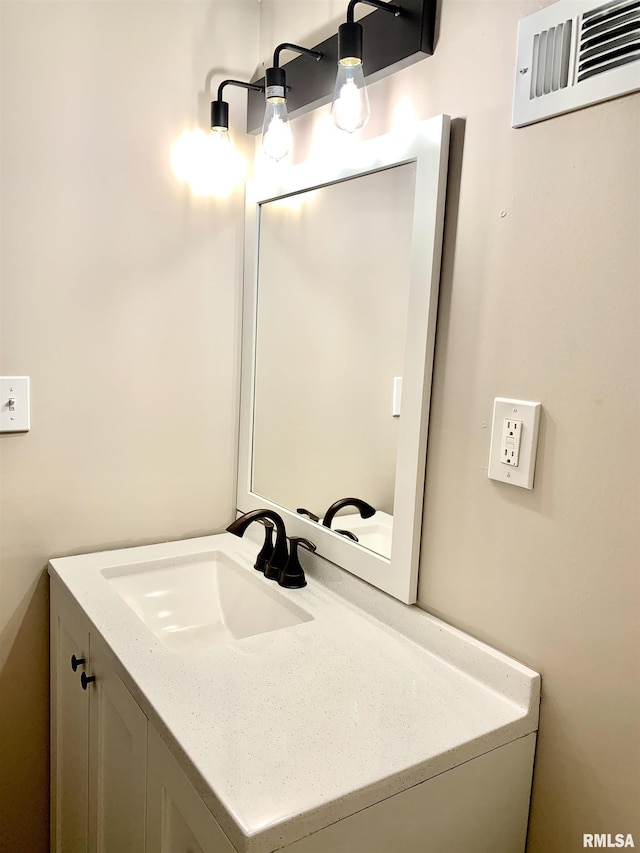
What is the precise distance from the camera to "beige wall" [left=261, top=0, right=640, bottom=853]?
2.85ft

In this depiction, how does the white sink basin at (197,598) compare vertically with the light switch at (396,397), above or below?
below

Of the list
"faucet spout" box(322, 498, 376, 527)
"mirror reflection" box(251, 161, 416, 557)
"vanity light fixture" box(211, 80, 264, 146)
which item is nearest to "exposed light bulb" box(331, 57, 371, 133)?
"mirror reflection" box(251, 161, 416, 557)

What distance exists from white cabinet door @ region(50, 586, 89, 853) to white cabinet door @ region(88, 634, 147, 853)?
0.05 m

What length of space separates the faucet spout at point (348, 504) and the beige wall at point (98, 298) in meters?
0.43

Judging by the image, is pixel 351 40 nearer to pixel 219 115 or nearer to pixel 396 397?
pixel 219 115

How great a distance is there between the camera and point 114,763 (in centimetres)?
118

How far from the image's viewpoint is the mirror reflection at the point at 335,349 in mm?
1229

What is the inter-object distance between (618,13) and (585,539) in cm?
71

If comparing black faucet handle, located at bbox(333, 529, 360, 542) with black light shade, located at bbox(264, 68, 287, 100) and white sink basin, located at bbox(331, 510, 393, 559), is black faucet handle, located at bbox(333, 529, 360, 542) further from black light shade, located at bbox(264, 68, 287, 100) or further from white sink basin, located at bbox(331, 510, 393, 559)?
black light shade, located at bbox(264, 68, 287, 100)

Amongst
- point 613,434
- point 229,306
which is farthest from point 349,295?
point 613,434

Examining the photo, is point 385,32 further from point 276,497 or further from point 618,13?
point 276,497

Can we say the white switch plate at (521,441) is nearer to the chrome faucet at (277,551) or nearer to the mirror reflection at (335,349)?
the mirror reflection at (335,349)

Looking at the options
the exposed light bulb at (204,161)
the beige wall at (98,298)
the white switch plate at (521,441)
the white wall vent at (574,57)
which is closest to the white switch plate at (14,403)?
the beige wall at (98,298)

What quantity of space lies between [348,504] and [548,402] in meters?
0.55
